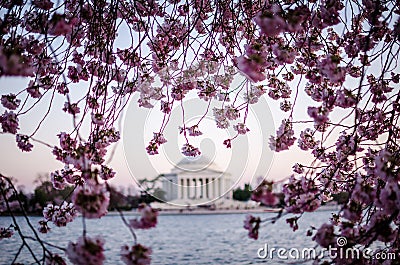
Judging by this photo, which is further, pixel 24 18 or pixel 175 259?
pixel 175 259

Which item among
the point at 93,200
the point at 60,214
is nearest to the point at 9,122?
the point at 60,214

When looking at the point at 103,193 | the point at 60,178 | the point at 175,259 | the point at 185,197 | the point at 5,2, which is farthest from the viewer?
the point at 185,197

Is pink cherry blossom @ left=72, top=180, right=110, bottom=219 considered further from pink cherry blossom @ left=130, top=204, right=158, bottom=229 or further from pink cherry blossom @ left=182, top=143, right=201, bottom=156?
pink cherry blossom @ left=182, top=143, right=201, bottom=156

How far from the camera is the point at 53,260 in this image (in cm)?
148

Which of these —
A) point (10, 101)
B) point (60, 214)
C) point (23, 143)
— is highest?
point (10, 101)

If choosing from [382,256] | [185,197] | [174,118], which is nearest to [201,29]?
[174,118]

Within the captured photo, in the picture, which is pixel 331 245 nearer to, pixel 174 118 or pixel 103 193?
pixel 103 193

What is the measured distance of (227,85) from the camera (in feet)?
9.05

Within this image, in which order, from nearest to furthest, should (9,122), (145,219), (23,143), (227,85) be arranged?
(145,219) → (9,122) → (23,143) → (227,85)

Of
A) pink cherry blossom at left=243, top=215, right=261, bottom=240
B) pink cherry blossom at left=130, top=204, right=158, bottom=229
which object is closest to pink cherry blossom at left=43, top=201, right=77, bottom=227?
pink cherry blossom at left=130, top=204, right=158, bottom=229

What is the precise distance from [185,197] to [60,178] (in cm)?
3105

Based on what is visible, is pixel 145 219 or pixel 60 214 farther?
pixel 60 214

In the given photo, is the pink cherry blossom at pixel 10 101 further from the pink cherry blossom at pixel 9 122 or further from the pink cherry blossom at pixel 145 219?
the pink cherry blossom at pixel 145 219

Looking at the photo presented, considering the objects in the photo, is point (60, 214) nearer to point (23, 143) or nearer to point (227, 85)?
point (23, 143)
